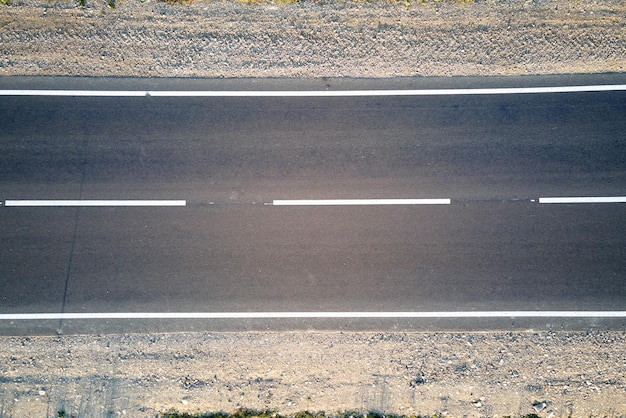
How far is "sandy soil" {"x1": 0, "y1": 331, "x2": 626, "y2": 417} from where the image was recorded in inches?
263

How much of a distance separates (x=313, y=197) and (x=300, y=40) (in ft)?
8.95

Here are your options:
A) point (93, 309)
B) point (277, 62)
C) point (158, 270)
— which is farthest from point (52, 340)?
point (277, 62)

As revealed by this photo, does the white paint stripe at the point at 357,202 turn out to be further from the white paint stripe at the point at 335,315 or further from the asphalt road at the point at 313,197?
the white paint stripe at the point at 335,315

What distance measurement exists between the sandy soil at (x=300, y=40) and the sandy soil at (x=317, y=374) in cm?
456

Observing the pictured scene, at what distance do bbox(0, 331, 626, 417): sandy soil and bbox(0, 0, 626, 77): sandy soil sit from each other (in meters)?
4.56

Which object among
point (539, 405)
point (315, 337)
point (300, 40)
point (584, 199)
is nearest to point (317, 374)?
point (315, 337)

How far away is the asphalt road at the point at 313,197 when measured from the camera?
6.85 m

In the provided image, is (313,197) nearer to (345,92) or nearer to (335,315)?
(345,92)

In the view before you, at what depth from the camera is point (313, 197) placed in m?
6.93

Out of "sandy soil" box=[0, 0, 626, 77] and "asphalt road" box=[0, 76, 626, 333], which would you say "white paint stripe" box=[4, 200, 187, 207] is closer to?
"asphalt road" box=[0, 76, 626, 333]

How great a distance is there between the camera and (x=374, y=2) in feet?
23.3

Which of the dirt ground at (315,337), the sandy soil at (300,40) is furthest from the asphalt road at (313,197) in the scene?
the dirt ground at (315,337)

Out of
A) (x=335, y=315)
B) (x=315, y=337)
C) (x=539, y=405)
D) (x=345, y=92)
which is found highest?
(x=345, y=92)

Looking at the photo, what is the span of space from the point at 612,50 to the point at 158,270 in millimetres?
8614
